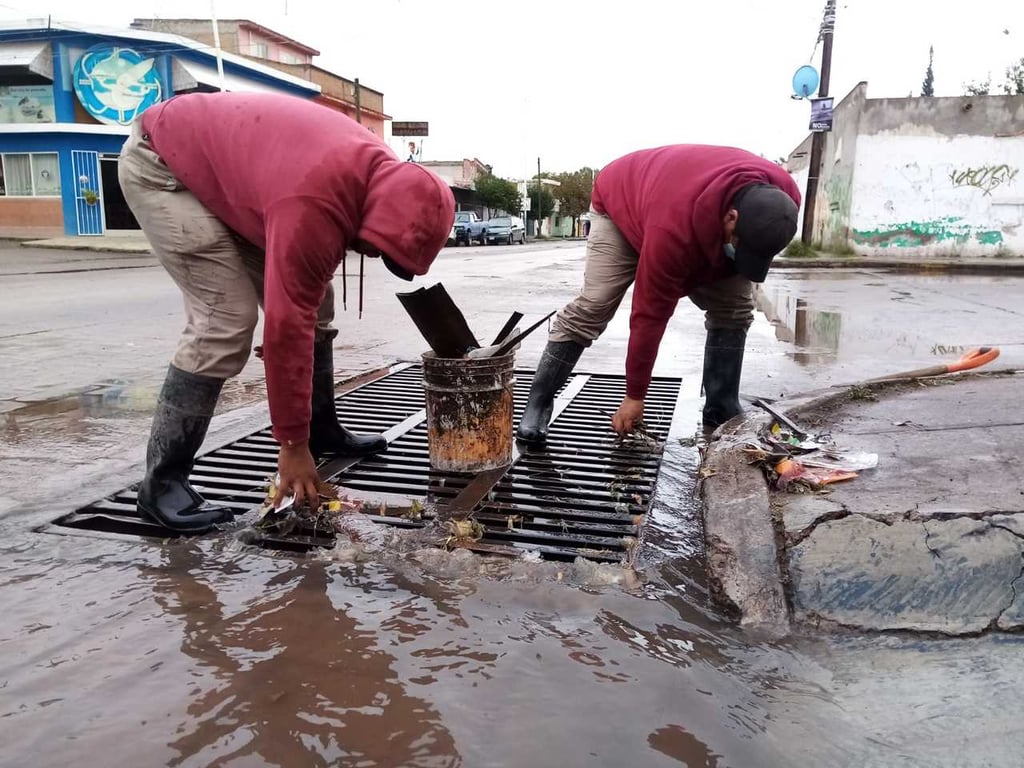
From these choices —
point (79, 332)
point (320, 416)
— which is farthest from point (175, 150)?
point (79, 332)

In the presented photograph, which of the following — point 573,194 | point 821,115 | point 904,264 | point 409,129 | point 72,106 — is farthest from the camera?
point 573,194

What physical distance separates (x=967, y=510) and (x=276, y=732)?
6.20 feet

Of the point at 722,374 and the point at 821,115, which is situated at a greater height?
the point at 821,115

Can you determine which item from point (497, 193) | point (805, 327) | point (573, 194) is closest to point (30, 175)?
point (805, 327)

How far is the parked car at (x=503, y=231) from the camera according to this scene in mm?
34281

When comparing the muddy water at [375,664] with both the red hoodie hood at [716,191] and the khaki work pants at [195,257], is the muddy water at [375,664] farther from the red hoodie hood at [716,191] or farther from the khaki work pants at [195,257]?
the red hoodie hood at [716,191]

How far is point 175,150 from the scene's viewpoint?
96.9 inches

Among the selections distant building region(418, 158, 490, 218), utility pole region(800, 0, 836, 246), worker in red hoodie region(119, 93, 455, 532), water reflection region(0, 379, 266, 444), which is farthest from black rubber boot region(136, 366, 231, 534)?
distant building region(418, 158, 490, 218)

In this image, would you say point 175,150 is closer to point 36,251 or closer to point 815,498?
point 815,498

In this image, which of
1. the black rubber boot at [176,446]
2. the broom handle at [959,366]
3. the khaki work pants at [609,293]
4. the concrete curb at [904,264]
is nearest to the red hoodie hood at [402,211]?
the black rubber boot at [176,446]

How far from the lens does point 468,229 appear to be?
107 feet

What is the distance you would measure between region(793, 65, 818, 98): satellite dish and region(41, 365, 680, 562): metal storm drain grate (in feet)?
51.8

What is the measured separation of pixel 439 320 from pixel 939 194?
17.3 meters

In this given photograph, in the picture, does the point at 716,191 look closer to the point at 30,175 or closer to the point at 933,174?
the point at 933,174
